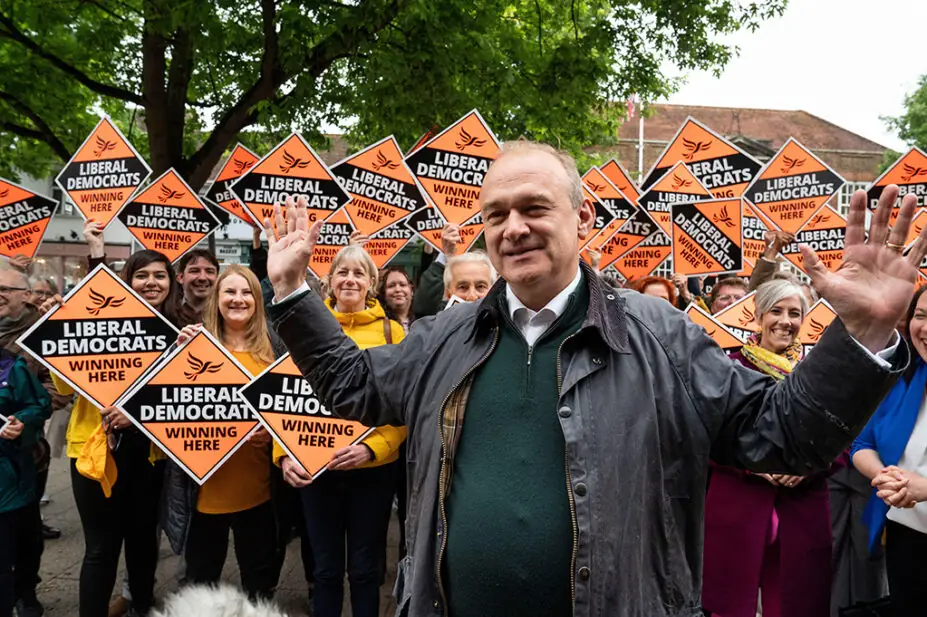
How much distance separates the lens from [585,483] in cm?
156

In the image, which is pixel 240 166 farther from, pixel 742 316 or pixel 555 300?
pixel 555 300

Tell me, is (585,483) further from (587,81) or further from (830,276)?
(587,81)

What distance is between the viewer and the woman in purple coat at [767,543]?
330 cm

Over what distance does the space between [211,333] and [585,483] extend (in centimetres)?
290

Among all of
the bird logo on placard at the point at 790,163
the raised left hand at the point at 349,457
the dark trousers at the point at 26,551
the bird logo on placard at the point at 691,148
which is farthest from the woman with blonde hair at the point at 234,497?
the bird logo on placard at the point at 790,163

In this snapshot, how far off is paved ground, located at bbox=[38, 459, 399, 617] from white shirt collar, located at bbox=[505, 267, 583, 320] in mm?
3014

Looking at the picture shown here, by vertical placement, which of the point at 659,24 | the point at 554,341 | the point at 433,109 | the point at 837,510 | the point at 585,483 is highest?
the point at 659,24

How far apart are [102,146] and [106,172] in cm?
21

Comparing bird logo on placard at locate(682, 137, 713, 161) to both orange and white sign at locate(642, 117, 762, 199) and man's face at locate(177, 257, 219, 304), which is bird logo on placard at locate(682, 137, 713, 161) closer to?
orange and white sign at locate(642, 117, 762, 199)

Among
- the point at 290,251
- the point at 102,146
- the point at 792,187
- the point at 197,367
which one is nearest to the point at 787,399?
the point at 290,251

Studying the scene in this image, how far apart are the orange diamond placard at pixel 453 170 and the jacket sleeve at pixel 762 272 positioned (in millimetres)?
2242

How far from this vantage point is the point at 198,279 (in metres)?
4.86

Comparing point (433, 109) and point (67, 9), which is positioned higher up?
point (67, 9)

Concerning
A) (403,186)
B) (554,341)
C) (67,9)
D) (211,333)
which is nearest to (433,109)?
(403,186)
